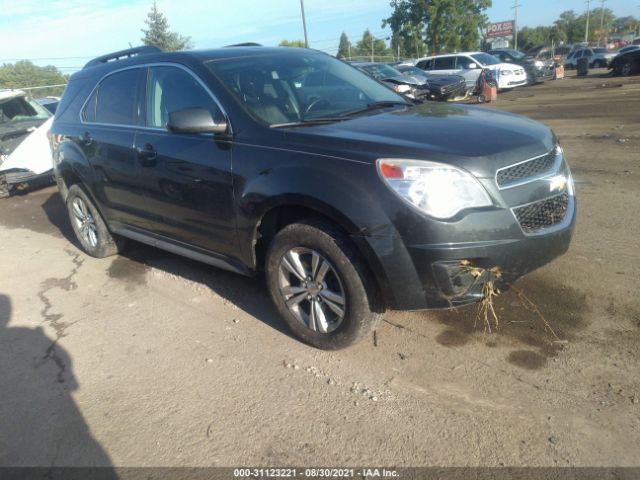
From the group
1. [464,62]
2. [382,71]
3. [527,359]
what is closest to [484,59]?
[464,62]

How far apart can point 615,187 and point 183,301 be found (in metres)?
4.90

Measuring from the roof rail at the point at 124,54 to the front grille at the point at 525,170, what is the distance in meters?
3.23

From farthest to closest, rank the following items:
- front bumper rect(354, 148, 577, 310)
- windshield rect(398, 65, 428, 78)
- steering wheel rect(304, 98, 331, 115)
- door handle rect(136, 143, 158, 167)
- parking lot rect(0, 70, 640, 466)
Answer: windshield rect(398, 65, 428, 78) < door handle rect(136, 143, 158, 167) < steering wheel rect(304, 98, 331, 115) < front bumper rect(354, 148, 577, 310) < parking lot rect(0, 70, 640, 466)

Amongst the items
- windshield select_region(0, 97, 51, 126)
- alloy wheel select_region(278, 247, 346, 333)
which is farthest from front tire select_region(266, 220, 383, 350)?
windshield select_region(0, 97, 51, 126)

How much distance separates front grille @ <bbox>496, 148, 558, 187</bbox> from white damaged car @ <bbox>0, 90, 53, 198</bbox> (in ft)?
25.6

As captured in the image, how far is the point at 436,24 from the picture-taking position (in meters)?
48.4

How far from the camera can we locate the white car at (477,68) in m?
20.8

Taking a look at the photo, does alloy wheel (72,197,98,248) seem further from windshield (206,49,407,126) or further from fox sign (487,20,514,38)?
fox sign (487,20,514,38)

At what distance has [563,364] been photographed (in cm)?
290

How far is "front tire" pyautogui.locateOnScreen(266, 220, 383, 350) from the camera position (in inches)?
115

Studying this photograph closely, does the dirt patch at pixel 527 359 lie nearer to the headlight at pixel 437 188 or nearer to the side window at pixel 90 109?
the headlight at pixel 437 188

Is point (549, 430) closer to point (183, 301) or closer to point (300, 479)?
point (300, 479)

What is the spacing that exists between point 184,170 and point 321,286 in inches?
52.5

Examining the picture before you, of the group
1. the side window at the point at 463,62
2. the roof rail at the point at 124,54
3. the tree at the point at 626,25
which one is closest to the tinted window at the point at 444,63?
the side window at the point at 463,62
